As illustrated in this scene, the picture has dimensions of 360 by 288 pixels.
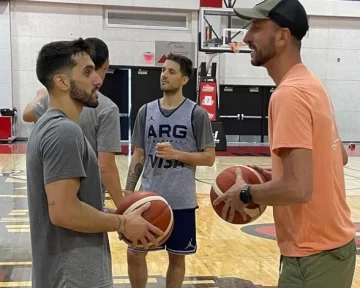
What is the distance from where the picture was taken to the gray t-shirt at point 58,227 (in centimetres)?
187

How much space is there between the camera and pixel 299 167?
1.80 m

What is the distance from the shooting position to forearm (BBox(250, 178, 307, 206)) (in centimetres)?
180

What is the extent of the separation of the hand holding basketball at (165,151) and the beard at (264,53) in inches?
66.4

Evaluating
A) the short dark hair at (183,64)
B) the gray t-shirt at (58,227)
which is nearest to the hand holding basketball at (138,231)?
the gray t-shirt at (58,227)

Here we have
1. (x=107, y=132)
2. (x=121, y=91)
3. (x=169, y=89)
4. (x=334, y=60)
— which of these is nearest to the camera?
(x=107, y=132)

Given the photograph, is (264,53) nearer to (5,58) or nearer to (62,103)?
(62,103)

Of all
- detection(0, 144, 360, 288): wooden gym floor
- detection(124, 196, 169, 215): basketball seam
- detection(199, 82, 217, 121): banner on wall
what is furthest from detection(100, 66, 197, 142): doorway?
detection(124, 196, 169, 215): basketball seam

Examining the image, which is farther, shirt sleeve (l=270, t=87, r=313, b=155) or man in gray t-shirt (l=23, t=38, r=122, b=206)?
man in gray t-shirt (l=23, t=38, r=122, b=206)

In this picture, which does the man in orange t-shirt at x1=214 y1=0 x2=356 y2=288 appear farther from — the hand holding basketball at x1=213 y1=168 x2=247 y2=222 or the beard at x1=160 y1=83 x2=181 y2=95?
the beard at x1=160 y1=83 x2=181 y2=95

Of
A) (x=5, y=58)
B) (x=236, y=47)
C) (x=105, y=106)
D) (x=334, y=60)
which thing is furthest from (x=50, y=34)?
(x=105, y=106)

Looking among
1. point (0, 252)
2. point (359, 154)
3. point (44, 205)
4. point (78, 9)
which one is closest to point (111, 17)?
point (78, 9)

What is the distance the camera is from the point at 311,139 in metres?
1.83

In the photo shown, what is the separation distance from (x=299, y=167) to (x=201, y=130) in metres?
2.05

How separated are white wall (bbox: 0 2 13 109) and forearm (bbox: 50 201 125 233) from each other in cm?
1560
